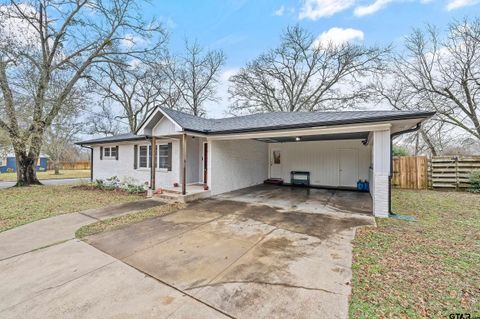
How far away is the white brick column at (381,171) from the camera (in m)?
5.81

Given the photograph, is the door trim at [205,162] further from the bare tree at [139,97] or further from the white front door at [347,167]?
the bare tree at [139,97]

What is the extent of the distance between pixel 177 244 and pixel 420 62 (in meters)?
19.4

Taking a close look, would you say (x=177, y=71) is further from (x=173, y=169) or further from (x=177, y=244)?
(x=177, y=244)

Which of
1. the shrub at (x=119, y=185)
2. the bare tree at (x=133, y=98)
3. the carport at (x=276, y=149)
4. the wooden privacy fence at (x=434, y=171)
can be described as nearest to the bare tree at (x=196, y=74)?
the bare tree at (x=133, y=98)

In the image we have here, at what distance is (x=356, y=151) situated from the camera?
1134 centimetres

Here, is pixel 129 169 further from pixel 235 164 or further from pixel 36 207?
pixel 235 164

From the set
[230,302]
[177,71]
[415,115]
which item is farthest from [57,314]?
[177,71]

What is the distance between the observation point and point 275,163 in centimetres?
1359

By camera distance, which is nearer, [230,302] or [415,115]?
[230,302]

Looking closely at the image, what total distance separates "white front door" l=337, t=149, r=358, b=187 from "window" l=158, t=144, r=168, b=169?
926cm

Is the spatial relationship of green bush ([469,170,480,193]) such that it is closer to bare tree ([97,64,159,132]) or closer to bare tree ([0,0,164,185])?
bare tree ([0,0,164,185])

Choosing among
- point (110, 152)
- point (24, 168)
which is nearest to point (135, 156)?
point (110, 152)

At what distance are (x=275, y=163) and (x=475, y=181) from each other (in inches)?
370

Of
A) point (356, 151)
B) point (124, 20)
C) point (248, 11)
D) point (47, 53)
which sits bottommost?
point (356, 151)
